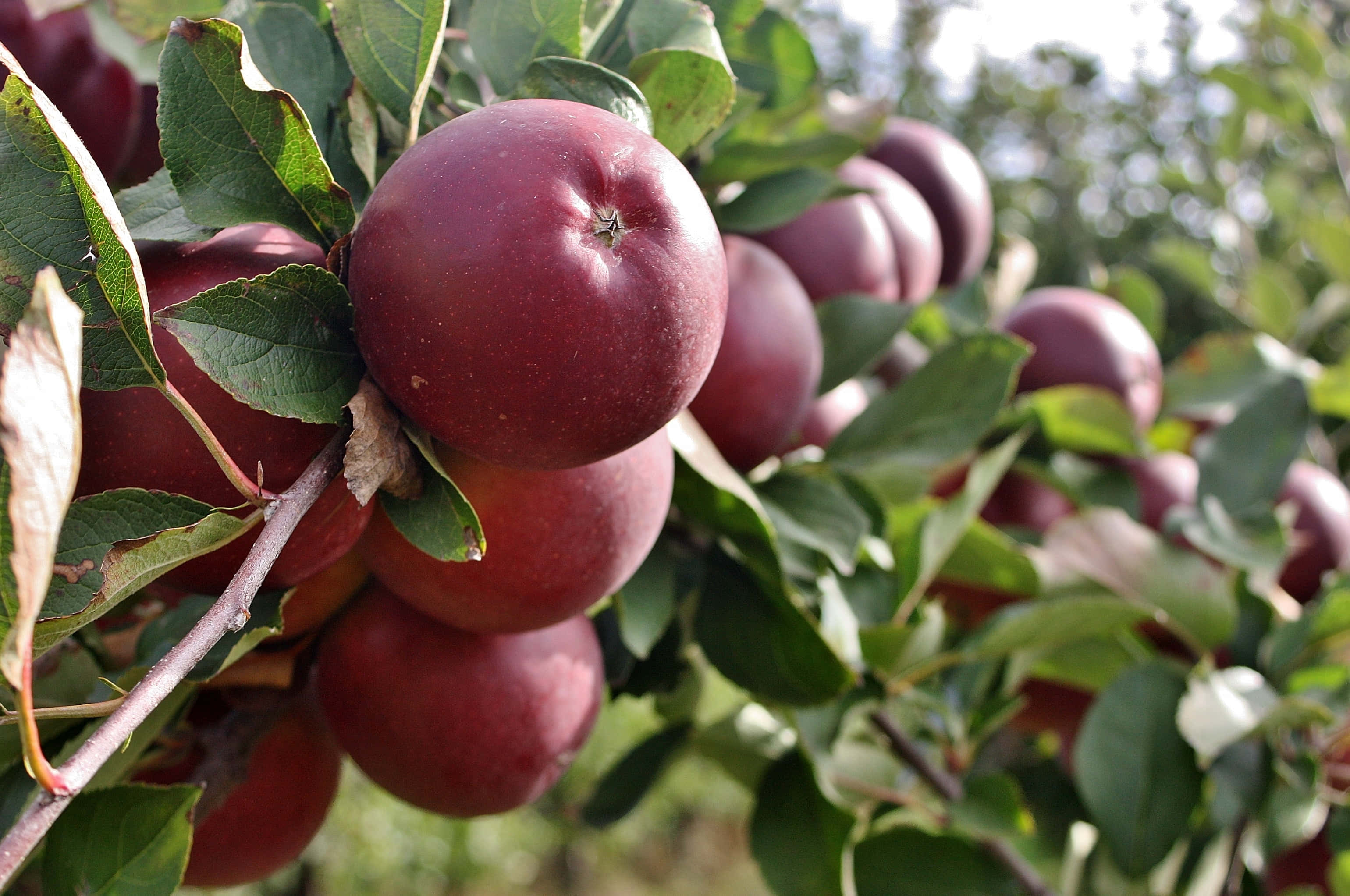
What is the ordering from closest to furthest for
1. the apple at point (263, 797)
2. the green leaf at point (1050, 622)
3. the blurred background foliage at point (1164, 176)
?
the apple at point (263, 797), the green leaf at point (1050, 622), the blurred background foliage at point (1164, 176)

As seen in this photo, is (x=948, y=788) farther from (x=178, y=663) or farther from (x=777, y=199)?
(x=178, y=663)

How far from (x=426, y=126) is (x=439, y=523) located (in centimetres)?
22

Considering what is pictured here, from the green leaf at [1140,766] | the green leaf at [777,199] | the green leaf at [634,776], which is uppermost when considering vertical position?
the green leaf at [777,199]

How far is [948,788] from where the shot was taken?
0.85 meters

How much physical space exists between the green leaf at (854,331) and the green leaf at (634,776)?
0.37 metres

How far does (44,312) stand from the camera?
0.91 feet

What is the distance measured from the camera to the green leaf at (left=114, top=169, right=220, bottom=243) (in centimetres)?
45

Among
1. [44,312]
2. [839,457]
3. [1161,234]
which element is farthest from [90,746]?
[1161,234]

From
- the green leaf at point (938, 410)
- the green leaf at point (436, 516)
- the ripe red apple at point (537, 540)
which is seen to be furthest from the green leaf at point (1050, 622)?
the green leaf at point (436, 516)

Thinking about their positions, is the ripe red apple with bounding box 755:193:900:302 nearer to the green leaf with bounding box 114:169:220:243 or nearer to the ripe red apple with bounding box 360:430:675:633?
the ripe red apple with bounding box 360:430:675:633

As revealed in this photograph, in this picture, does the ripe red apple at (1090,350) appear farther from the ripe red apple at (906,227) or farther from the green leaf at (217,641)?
the green leaf at (217,641)

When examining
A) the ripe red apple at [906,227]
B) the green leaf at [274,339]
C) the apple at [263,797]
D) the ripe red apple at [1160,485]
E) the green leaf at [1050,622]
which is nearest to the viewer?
the green leaf at [274,339]

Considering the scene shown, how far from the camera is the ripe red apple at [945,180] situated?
1.04 meters

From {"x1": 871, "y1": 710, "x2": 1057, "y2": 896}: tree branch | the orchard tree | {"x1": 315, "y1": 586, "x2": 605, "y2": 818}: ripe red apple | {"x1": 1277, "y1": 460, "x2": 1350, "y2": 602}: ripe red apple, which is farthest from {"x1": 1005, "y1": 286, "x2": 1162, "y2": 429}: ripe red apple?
{"x1": 315, "y1": 586, "x2": 605, "y2": 818}: ripe red apple
